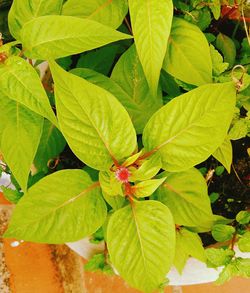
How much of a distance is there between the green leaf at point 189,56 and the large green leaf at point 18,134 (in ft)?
0.67

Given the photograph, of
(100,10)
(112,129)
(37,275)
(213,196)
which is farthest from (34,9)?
(37,275)

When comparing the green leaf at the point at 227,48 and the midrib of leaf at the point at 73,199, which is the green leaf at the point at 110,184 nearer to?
the midrib of leaf at the point at 73,199

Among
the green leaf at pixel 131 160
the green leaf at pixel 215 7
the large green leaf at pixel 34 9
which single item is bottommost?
the green leaf at pixel 131 160

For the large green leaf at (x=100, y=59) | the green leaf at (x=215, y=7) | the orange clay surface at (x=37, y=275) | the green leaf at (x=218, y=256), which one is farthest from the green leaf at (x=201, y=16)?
the orange clay surface at (x=37, y=275)

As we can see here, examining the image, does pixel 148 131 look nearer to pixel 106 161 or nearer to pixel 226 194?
pixel 106 161

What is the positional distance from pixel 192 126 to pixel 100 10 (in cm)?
21

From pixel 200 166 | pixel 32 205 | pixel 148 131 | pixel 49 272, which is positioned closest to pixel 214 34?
pixel 200 166

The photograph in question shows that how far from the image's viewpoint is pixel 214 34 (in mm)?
920

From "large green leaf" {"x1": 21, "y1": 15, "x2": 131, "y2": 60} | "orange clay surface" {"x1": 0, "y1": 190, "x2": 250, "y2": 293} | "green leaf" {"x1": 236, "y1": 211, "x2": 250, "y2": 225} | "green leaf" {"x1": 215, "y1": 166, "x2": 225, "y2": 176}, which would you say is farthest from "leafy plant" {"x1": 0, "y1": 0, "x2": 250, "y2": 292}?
"orange clay surface" {"x1": 0, "y1": 190, "x2": 250, "y2": 293}

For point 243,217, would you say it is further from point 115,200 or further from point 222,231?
point 115,200

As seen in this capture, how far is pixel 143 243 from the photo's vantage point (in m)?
0.62

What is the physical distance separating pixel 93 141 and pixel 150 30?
149 mm

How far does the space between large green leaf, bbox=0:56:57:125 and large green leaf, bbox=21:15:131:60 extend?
0.09 ft

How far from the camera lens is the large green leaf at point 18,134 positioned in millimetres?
615
